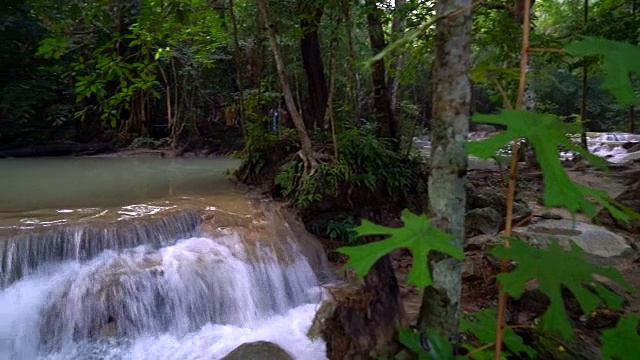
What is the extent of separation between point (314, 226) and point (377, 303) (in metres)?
2.44

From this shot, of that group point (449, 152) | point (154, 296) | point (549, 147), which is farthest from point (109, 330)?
point (549, 147)

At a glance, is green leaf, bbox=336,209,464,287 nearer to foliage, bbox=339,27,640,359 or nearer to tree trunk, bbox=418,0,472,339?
foliage, bbox=339,27,640,359

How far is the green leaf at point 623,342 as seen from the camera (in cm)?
107

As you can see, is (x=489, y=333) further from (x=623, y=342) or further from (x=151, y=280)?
(x=151, y=280)

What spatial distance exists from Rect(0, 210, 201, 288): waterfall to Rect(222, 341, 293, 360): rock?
2.40 m

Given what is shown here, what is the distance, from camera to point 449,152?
1.91 meters

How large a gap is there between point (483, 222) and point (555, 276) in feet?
20.2

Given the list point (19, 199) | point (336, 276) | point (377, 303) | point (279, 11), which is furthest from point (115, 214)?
point (279, 11)

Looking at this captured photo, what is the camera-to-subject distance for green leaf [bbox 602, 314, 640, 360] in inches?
42.1

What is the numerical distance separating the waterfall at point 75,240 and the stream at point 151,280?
1 cm

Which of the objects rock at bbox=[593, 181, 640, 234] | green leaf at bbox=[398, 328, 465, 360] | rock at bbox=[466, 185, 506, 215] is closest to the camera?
green leaf at bbox=[398, 328, 465, 360]

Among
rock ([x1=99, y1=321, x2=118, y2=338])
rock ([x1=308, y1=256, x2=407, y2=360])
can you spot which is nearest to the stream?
rock ([x1=99, y1=321, x2=118, y2=338])

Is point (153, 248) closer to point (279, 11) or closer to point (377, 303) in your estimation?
point (377, 303)

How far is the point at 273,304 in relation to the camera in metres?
5.39
